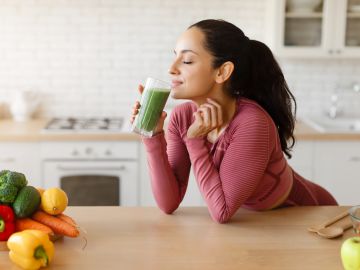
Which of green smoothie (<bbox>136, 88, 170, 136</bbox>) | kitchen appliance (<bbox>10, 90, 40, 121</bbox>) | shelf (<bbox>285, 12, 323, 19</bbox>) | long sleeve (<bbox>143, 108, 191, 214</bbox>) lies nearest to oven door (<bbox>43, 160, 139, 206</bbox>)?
kitchen appliance (<bbox>10, 90, 40, 121</bbox>)

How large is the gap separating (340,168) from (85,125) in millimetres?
1662

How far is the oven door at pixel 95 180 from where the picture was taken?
3548mm

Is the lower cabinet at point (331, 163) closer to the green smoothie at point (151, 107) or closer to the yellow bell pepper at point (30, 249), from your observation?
the green smoothie at point (151, 107)

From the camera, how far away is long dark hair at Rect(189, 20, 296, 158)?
75.1 inches

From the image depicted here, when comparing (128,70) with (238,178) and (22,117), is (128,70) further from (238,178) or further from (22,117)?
(238,178)

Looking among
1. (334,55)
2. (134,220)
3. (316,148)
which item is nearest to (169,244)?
(134,220)

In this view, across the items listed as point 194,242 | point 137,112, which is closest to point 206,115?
point 137,112

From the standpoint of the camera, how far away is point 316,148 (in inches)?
141

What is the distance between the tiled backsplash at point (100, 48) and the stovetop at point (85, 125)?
14 centimetres

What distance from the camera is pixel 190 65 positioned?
189 centimetres

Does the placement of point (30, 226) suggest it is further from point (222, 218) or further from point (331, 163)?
point (331, 163)

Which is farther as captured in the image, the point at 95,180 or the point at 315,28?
the point at 315,28

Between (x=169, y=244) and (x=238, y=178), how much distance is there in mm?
336

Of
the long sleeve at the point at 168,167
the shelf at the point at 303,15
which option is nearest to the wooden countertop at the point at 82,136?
the shelf at the point at 303,15
